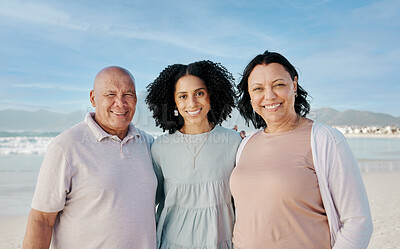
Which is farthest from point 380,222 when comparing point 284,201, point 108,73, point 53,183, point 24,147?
point 24,147

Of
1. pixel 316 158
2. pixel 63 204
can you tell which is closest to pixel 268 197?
pixel 316 158

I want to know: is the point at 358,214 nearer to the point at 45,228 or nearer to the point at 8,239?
the point at 45,228

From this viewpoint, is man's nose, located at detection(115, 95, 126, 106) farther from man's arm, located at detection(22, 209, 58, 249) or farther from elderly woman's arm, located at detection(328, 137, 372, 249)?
elderly woman's arm, located at detection(328, 137, 372, 249)

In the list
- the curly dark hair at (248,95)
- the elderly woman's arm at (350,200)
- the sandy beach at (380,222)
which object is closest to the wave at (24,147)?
the sandy beach at (380,222)

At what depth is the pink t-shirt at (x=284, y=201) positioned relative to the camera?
2.20 metres

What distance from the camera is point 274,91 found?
2.49 metres

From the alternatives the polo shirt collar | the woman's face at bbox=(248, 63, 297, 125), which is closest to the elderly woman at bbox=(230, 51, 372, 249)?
the woman's face at bbox=(248, 63, 297, 125)

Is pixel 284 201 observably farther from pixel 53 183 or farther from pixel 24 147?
pixel 24 147

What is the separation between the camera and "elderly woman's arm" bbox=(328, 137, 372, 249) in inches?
81.4

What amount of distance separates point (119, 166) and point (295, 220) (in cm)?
142

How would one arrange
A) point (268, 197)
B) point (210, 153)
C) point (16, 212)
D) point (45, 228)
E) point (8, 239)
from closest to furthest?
point (268, 197), point (45, 228), point (210, 153), point (8, 239), point (16, 212)

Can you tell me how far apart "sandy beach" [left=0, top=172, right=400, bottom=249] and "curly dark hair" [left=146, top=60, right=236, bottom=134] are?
359 centimetres

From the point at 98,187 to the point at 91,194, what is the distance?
0.08m

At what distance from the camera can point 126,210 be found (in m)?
2.58
